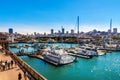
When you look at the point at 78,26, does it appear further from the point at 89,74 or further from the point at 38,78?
the point at 38,78

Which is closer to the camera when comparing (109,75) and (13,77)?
(13,77)

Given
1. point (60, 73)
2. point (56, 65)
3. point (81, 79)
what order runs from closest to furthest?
point (81, 79)
point (60, 73)
point (56, 65)

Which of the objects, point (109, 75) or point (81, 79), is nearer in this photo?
point (81, 79)

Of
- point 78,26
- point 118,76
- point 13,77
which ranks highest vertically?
point 78,26

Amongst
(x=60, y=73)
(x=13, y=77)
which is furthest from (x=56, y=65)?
(x=13, y=77)

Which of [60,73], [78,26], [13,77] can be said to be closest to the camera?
[13,77]

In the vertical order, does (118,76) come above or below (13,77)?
below

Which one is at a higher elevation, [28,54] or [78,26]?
[78,26]

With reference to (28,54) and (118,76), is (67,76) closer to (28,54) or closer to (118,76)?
(118,76)

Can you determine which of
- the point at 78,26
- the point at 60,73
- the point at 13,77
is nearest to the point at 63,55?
the point at 60,73
